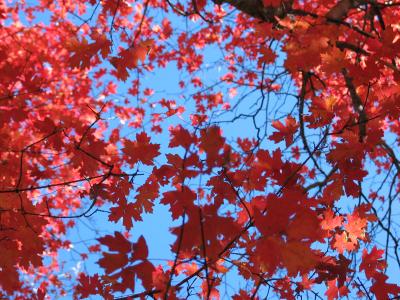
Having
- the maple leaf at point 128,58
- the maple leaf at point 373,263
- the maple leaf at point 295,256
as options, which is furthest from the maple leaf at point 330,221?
the maple leaf at point 128,58

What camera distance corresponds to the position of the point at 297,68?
2.67 metres

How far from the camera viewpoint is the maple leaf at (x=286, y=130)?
2293 millimetres

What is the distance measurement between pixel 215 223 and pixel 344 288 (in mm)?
1391

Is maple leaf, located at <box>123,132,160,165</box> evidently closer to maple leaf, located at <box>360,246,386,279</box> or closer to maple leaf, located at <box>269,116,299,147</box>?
maple leaf, located at <box>269,116,299,147</box>

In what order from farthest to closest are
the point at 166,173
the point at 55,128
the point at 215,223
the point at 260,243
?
1. the point at 55,128
2. the point at 166,173
3. the point at 260,243
4. the point at 215,223

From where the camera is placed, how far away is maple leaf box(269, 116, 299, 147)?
7.52 ft

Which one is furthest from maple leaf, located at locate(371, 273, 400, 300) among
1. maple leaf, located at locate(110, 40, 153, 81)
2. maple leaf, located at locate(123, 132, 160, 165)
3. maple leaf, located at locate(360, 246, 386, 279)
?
maple leaf, located at locate(110, 40, 153, 81)

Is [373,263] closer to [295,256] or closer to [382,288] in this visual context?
[382,288]

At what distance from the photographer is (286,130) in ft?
7.56

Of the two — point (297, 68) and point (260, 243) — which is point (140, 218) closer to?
point (260, 243)

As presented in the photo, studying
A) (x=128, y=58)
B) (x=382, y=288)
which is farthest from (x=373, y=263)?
(x=128, y=58)

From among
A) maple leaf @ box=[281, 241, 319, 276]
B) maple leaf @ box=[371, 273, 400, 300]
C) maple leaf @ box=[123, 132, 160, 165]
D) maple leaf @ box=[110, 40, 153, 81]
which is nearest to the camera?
maple leaf @ box=[281, 241, 319, 276]

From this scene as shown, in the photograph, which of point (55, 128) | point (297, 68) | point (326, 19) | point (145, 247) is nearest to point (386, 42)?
point (297, 68)

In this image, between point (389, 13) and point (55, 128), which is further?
point (389, 13)
